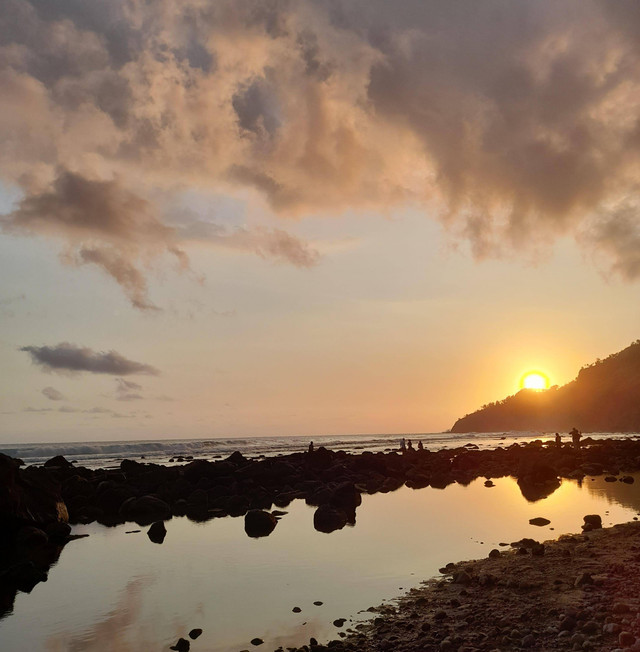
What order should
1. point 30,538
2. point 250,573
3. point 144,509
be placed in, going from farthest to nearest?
point 144,509 → point 30,538 → point 250,573

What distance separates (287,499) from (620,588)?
2158 cm

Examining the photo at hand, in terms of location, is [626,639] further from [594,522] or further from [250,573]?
[594,522]

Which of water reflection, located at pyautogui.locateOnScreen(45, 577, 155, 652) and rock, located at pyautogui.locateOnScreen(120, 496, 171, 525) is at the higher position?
water reflection, located at pyautogui.locateOnScreen(45, 577, 155, 652)

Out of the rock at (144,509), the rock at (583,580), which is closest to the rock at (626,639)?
the rock at (583,580)

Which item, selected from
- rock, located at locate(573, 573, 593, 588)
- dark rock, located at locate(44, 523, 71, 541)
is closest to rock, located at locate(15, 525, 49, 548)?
dark rock, located at locate(44, 523, 71, 541)

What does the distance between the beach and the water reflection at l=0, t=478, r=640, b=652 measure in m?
0.06

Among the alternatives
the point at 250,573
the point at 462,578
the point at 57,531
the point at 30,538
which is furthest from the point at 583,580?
the point at 57,531

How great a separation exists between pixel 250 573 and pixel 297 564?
4.56 feet

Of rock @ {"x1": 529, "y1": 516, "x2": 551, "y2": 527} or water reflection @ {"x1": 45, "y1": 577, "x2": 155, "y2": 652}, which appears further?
rock @ {"x1": 529, "y1": 516, "x2": 551, "y2": 527}

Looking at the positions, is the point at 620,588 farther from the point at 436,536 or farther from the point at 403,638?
the point at 436,536

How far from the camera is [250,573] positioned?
14125 mm

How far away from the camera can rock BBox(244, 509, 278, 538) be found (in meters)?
20.2

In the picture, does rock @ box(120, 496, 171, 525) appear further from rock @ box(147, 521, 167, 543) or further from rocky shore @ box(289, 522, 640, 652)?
rocky shore @ box(289, 522, 640, 652)

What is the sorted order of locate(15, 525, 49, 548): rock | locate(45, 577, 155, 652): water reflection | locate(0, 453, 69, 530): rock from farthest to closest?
locate(0, 453, 69, 530): rock < locate(15, 525, 49, 548): rock < locate(45, 577, 155, 652): water reflection
